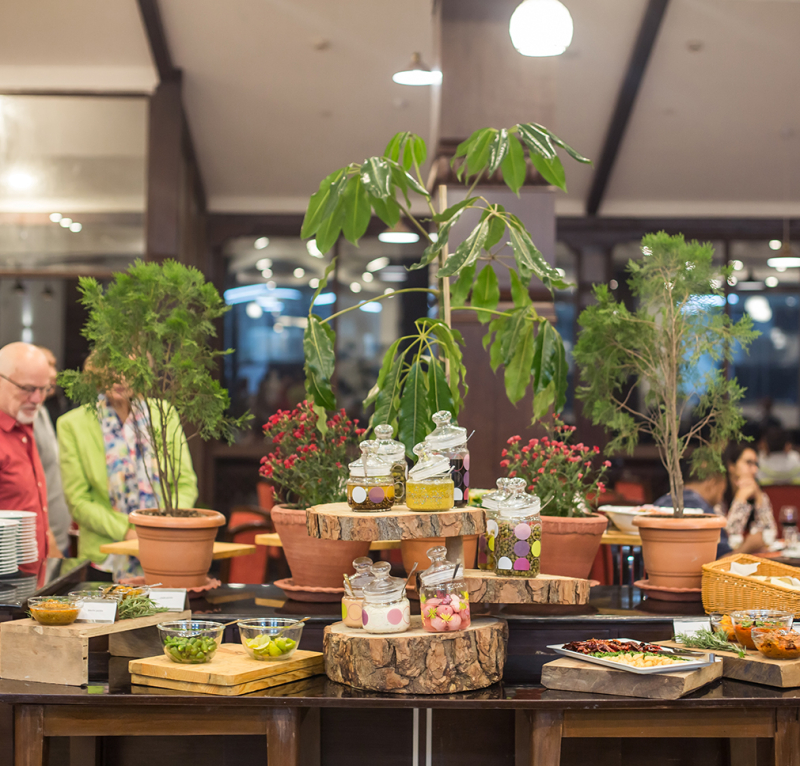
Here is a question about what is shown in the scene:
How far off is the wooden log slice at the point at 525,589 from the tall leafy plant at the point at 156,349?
0.87 metres

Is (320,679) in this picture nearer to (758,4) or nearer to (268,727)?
(268,727)

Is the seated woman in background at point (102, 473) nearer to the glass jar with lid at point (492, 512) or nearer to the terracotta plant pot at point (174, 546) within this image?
the terracotta plant pot at point (174, 546)

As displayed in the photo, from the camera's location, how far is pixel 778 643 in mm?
1909

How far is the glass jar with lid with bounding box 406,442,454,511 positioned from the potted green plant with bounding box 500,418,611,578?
409mm

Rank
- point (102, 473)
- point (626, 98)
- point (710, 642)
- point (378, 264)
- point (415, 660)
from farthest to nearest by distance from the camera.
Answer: point (378, 264)
point (626, 98)
point (102, 473)
point (710, 642)
point (415, 660)

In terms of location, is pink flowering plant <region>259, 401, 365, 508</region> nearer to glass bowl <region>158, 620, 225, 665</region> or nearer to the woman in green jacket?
glass bowl <region>158, 620, 225, 665</region>

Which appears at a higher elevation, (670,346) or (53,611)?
(670,346)

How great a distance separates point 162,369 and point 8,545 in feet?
2.08

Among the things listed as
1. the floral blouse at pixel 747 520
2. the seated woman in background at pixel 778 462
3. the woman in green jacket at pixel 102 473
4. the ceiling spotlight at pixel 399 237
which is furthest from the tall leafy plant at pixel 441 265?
the seated woman in background at pixel 778 462

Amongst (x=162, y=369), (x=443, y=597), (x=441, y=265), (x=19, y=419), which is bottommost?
(x=443, y=597)

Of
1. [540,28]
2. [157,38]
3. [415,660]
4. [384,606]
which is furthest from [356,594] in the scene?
[157,38]

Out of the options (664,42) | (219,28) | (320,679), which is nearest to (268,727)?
(320,679)

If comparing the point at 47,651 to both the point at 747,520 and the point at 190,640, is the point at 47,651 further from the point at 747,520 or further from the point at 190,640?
the point at 747,520

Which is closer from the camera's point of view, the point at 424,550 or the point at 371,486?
the point at 371,486
